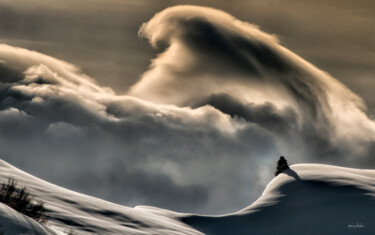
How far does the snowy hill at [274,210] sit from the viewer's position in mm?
33094

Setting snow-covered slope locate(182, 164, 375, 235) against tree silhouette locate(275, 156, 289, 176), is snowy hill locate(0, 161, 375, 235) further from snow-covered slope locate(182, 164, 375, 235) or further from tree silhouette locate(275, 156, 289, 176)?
tree silhouette locate(275, 156, 289, 176)

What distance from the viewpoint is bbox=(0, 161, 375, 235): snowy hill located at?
3309 centimetres

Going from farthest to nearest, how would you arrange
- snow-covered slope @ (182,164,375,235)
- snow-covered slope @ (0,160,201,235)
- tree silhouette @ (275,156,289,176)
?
tree silhouette @ (275,156,289,176) < snow-covered slope @ (182,164,375,235) < snow-covered slope @ (0,160,201,235)

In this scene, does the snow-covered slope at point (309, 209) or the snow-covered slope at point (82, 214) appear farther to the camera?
A: the snow-covered slope at point (309, 209)

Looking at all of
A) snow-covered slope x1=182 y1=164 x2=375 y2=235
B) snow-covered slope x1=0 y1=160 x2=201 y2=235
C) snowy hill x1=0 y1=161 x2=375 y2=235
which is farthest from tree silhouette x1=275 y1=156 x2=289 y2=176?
snow-covered slope x1=0 y1=160 x2=201 y2=235

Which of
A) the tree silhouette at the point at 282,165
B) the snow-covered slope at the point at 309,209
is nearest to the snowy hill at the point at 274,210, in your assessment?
the snow-covered slope at the point at 309,209

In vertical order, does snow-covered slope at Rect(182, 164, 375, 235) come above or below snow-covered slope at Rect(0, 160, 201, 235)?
above

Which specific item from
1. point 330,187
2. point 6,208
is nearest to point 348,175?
point 330,187

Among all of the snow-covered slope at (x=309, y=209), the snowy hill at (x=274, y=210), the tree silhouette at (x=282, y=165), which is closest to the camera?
the snowy hill at (x=274, y=210)

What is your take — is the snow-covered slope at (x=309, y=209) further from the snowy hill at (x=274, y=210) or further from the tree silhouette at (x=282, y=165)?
the tree silhouette at (x=282, y=165)

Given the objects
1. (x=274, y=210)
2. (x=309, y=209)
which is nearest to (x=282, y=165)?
(x=274, y=210)

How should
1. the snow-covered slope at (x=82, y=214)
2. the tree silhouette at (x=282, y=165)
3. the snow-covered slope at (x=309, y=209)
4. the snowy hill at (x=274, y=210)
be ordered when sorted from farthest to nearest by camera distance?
the tree silhouette at (x=282, y=165)
the snow-covered slope at (x=309, y=209)
the snowy hill at (x=274, y=210)
the snow-covered slope at (x=82, y=214)

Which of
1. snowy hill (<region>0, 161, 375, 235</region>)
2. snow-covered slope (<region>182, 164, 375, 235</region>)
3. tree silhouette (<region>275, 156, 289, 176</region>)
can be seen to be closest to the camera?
snowy hill (<region>0, 161, 375, 235</region>)

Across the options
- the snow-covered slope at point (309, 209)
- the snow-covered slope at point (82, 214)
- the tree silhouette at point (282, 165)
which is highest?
the tree silhouette at point (282, 165)
